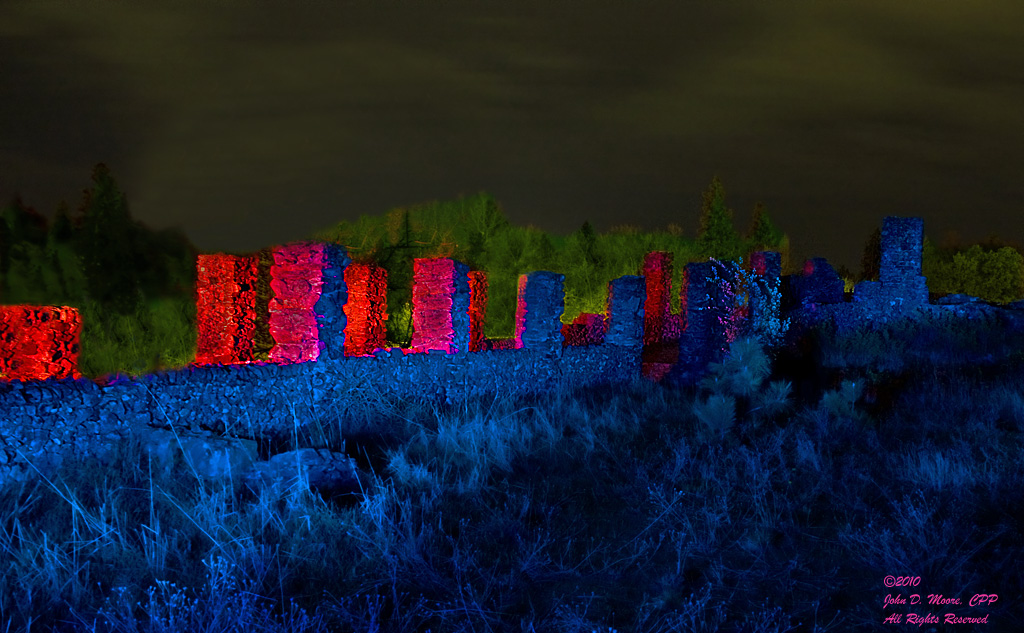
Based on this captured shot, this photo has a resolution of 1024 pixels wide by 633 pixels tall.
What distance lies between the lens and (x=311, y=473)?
7340mm

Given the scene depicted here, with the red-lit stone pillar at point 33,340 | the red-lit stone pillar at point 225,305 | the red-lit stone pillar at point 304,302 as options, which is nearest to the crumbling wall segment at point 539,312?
the red-lit stone pillar at point 304,302

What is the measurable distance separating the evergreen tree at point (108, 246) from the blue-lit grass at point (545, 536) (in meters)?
19.9

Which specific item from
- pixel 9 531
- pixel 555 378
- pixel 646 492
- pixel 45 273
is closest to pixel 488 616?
pixel 646 492

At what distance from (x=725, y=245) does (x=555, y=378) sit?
112ft

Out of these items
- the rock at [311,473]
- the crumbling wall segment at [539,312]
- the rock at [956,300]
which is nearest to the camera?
the rock at [311,473]


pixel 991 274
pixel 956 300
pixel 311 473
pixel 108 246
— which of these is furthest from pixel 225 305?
pixel 991 274

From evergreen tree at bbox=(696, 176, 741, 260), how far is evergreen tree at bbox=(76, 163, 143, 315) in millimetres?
31063

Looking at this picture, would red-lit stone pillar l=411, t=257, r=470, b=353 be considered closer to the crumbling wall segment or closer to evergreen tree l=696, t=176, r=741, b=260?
the crumbling wall segment

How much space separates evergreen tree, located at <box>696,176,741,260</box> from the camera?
149 feet

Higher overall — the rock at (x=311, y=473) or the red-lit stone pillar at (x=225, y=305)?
the red-lit stone pillar at (x=225, y=305)

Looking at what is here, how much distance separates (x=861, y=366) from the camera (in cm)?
1568

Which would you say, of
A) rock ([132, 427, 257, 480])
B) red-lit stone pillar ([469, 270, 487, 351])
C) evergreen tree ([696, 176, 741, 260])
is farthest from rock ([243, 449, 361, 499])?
evergreen tree ([696, 176, 741, 260])

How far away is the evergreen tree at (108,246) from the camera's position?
83.1 feet

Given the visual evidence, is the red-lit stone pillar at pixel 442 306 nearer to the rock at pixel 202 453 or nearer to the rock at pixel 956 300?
the rock at pixel 202 453
